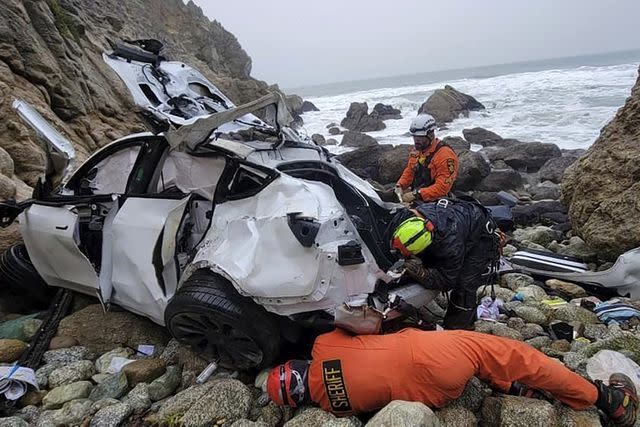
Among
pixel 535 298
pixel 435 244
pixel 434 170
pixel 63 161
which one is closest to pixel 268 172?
pixel 435 244

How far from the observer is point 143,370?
10.6ft

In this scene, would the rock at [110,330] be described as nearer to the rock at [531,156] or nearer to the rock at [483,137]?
the rock at [531,156]

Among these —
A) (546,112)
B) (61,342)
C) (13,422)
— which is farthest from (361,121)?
(13,422)

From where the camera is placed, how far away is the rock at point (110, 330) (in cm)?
371

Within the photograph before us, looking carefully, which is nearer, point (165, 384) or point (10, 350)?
point (165, 384)

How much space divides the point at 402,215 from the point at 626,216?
10.5 ft

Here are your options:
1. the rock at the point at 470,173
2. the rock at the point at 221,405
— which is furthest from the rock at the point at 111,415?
the rock at the point at 470,173

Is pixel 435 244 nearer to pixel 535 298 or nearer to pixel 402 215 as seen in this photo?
pixel 402 215

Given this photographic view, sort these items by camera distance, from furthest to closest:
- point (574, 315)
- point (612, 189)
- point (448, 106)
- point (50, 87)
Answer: point (448, 106) → point (50, 87) → point (612, 189) → point (574, 315)

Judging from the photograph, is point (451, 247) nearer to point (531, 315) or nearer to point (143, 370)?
point (531, 315)

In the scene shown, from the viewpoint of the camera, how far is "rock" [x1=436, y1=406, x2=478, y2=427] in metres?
2.42

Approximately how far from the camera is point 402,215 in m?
3.23

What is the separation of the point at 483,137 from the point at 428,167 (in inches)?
656

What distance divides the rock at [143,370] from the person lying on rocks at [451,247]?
1899 millimetres
